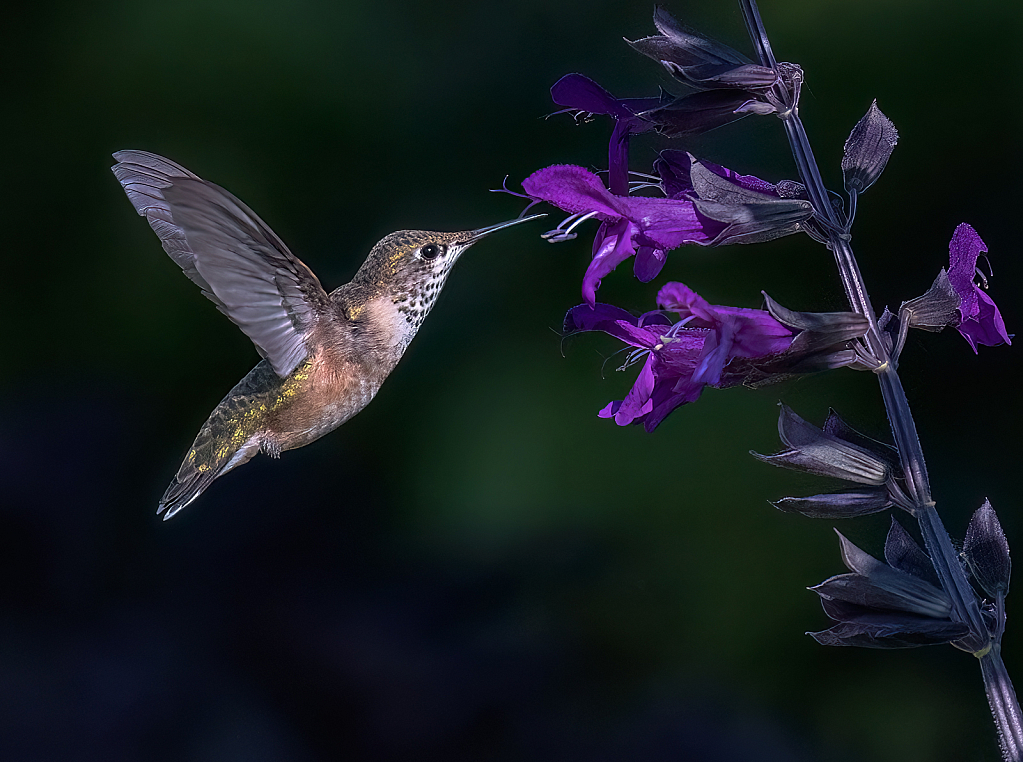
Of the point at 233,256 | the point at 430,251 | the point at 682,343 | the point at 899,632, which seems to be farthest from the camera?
the point at 430,251

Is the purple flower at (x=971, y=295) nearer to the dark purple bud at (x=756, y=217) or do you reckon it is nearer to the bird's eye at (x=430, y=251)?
the dark purple bud at (x=756, y=217)

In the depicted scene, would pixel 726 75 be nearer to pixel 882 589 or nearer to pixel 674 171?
pixel 674 171

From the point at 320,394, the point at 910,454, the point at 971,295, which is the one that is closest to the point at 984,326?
the point at 971,295

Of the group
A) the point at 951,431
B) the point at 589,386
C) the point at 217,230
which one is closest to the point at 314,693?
the point at 589,386

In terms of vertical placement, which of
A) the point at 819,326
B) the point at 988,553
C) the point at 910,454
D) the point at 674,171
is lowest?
the point at 988,553

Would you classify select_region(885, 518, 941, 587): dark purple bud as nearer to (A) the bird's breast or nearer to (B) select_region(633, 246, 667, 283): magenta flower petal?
(B) select_region(633, 246, 667, 283): magenta flower petal

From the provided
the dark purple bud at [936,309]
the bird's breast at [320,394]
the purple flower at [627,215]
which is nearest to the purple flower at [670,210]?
the purple flower at [627,215]

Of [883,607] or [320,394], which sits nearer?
[883,607]

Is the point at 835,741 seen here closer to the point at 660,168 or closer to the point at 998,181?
the point at 998,181
